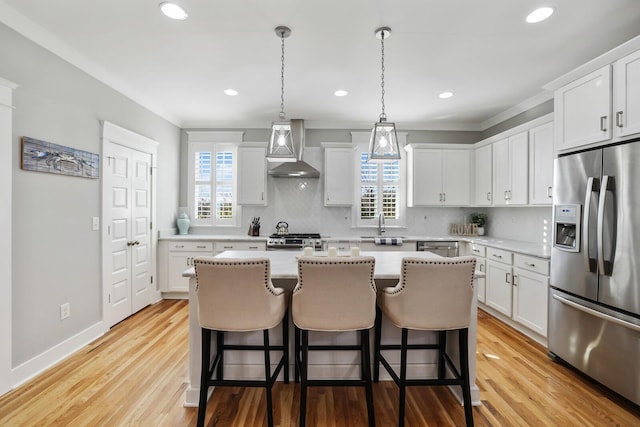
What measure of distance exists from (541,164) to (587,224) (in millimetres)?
1471

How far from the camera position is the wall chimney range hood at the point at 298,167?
15.6 ft

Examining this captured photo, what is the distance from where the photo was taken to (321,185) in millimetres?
5281

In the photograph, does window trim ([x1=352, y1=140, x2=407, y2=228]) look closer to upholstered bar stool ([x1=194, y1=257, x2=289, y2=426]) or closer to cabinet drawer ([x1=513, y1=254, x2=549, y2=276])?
cabinet drawer ([x1=513, y1=254, x2=549, y2=276])

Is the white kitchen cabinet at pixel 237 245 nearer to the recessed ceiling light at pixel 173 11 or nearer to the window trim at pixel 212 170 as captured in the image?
the window trim at pixel 212 170

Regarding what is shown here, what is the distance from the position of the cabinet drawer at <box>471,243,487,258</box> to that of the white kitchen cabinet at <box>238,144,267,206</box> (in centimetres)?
318

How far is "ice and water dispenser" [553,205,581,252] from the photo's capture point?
2516 mm

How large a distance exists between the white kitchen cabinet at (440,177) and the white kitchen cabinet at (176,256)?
→ 132 inches

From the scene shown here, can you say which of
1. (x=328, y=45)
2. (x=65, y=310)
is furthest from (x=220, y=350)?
(x=328, y=45)

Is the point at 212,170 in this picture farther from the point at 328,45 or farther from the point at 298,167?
the point at 328,45

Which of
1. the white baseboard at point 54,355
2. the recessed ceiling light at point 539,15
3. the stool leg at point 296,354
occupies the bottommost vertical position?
the white baseboard at point 54,355

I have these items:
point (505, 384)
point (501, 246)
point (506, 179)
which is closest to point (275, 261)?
point (505, 384)

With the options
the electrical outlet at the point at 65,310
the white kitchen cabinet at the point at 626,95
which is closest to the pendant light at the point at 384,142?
the white kitchen cabinet at the point at 626,95

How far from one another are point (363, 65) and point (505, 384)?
10.0 feet

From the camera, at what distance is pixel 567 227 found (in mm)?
2648
